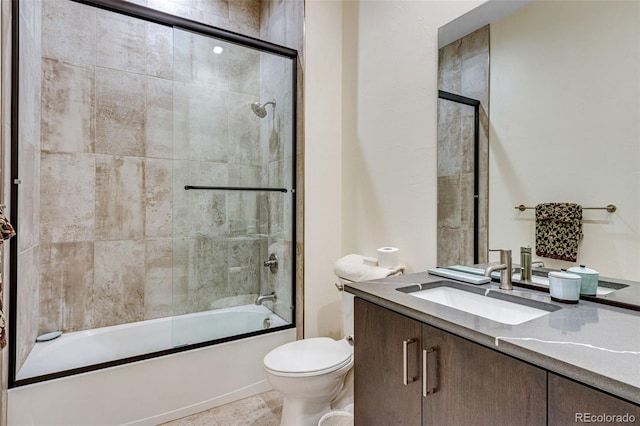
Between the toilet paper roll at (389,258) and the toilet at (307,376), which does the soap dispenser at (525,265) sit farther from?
the toilet at (307,376)

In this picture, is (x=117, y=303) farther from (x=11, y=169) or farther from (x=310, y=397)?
(x=310, y=397)

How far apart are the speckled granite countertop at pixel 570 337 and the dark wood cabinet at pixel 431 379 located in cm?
3

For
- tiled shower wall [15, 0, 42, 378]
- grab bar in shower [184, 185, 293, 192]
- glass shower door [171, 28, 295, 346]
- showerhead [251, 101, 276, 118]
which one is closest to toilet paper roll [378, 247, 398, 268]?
glass shower door [171, 28, 295, 346]

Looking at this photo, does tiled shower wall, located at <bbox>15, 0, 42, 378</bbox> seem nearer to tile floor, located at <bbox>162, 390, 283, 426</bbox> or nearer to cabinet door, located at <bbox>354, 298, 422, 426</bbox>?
tile floor, located at <bbox>162, 390, 283, 426</bbox>

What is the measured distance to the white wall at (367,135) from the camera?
167 cm

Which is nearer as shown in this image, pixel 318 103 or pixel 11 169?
pixel 11 169

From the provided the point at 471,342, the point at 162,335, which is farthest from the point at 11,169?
the point at 471,342

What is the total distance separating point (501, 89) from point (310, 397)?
160 centimetres

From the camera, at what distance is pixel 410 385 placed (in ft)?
3.29

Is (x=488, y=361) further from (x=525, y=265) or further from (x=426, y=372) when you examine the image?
(x=525, y=265)

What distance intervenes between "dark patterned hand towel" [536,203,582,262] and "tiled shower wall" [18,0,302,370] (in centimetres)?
156

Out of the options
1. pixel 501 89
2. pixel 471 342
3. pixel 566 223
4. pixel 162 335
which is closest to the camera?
pixel 471 342

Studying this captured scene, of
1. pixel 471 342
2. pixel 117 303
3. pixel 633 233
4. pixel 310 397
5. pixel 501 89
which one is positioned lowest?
pixel 310 397

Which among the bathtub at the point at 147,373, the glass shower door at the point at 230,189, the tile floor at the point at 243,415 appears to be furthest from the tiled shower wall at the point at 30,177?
the tile floor at the point at 243,415
